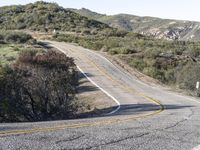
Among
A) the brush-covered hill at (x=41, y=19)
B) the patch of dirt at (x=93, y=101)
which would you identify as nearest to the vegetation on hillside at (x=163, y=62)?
the patch of dirt at (x=93, y=101)

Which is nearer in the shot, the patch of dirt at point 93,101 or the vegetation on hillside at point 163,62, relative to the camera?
the patch of dirt at point 93,101

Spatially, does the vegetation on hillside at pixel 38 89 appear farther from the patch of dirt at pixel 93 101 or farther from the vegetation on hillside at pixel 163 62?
the vegetation on hillside at pixel 163 62

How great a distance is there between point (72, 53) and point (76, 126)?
44.2 metres

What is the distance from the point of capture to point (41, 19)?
10800cm

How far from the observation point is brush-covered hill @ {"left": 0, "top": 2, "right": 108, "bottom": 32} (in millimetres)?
102562

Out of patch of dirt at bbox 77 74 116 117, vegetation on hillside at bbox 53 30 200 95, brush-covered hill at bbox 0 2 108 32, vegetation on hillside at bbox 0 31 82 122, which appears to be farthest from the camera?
brush-covered hill at bbox 0 2 108 32

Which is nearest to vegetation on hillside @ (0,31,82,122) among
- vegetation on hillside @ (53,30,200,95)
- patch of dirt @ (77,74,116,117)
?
patch of dirt @ (77,74,116,117)

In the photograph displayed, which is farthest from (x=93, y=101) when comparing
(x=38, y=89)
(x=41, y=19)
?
(x=41, y=19)

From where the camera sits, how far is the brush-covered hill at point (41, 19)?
103m

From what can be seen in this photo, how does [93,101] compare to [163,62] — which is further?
[163,62]

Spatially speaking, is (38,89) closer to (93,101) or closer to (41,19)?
(93,101)

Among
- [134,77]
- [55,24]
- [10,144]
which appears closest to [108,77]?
[134,77]

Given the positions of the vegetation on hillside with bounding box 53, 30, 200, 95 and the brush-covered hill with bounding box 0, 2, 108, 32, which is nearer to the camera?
the vegetation on hillside with bounding box 53, 30, 200, 95

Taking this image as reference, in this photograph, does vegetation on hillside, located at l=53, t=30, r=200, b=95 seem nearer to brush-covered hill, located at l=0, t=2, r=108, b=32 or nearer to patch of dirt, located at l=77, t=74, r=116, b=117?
patch of dirt, located at l=77, t=74, r=116, b=117
